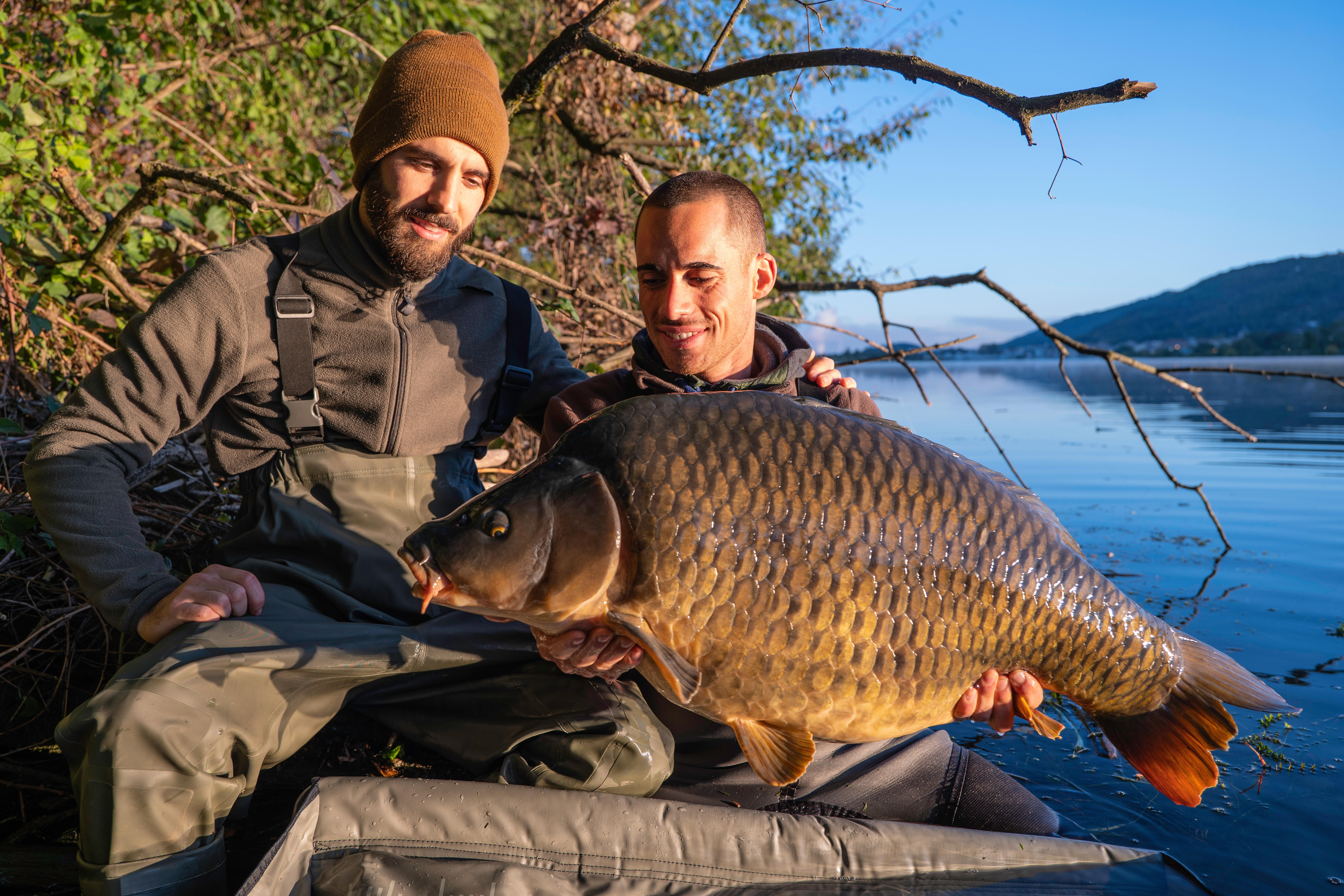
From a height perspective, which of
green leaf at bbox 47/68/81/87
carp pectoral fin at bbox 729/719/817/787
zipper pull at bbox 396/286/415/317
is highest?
green leaf at bbox 47/68/81/87

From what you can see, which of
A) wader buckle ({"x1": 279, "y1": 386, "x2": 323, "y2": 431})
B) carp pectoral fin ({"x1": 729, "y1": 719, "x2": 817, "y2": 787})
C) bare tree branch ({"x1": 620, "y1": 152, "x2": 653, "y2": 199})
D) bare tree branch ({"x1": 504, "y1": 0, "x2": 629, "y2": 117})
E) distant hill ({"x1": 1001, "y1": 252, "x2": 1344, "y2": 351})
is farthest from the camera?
distant hill ({"x1": 1001, "y1": 252, "x2": 1344, "y2": 351})

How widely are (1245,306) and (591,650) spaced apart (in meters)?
85.9

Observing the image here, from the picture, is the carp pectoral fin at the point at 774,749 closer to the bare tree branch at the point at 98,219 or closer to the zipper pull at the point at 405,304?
the zipper pull at the point at 405,304

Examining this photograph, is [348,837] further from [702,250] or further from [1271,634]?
[1271,634]

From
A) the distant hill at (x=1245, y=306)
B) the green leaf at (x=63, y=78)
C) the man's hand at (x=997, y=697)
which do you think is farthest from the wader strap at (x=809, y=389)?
the distant hill at (x=1245, y=306)

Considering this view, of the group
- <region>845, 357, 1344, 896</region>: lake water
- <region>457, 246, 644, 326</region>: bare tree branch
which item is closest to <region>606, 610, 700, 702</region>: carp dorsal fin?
<region>845, 357, 1344, 896</region>: lake water

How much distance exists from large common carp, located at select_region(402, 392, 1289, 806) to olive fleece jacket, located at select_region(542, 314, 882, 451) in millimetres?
458

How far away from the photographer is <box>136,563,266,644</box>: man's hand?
1774 millimetres

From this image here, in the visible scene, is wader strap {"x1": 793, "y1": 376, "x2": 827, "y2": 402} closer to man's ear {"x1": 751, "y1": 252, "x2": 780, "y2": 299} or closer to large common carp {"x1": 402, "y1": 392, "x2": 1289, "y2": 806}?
man's ear {"x1": 751, "y1": 252, "x2": 780, "y2": 299}

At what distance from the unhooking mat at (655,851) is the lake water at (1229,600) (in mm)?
556

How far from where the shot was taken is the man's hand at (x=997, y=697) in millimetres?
1745

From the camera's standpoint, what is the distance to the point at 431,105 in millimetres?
2279

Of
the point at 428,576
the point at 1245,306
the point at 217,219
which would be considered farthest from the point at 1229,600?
the point at 1245,306

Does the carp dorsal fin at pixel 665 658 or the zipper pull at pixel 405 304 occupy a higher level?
the zipper pull at pixel 405 304
